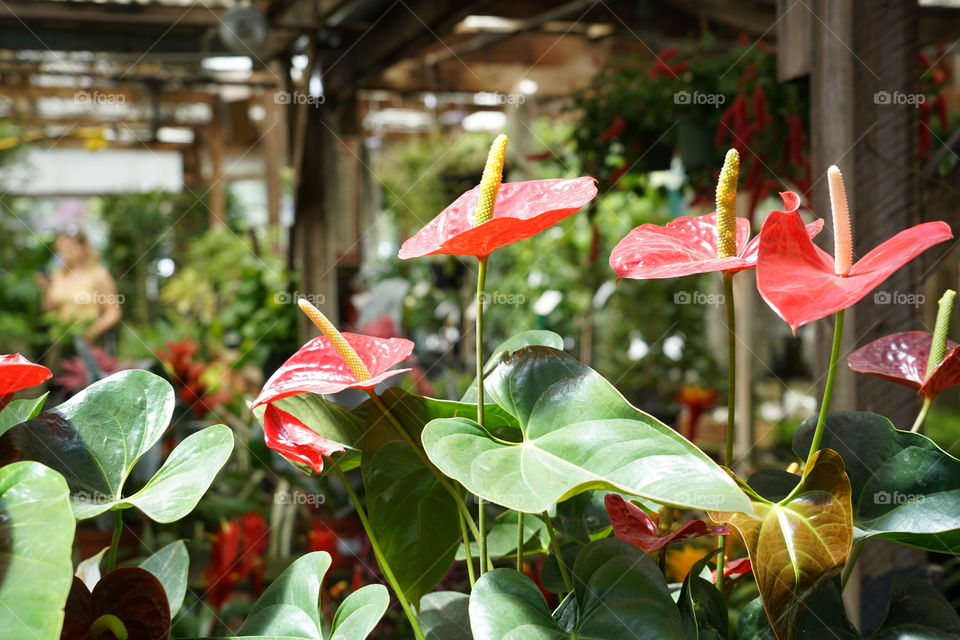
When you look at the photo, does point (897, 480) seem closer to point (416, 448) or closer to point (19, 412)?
point (416, 448)

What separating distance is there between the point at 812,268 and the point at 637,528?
0.19 meters

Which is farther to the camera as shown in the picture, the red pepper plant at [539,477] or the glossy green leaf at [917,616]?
the glossy green leaf at [917,616]

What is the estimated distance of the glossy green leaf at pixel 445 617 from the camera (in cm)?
59

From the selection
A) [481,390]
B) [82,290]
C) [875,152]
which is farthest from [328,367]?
[82,290]

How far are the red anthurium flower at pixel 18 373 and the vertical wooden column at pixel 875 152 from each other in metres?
0.95

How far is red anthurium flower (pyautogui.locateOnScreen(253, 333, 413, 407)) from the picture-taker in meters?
0.49

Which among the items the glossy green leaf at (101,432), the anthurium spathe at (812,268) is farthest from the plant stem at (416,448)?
the anthurium spathe at (812,268)

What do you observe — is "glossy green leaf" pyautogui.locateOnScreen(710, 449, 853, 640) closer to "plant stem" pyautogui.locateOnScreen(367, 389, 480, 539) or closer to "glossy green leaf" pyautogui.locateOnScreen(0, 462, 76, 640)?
"plant stem" pyautogui.locateOnScreen(367, 389, 480, 539)

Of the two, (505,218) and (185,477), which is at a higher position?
(505,218)

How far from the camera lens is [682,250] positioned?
0.56 meters

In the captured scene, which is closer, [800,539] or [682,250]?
[800,539]

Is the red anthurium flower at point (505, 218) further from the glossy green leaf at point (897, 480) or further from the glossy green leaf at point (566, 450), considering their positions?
the glossy green leaf at point (897, 480)

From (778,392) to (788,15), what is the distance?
3993 mm

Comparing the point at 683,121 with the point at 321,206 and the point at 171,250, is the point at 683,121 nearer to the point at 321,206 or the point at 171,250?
the point at 321,206
